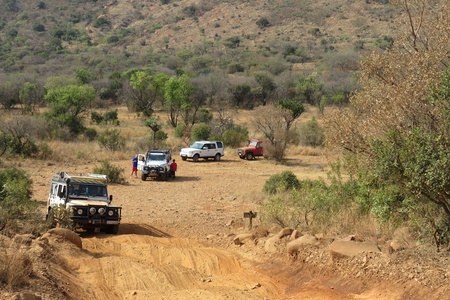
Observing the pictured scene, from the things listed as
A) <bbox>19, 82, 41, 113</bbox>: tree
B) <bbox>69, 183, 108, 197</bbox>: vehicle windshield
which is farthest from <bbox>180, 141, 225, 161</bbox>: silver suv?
<bbox>19, 82, 41, 113</bbox>: tree

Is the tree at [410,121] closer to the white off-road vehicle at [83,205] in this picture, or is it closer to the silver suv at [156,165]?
the white off-road vehicle at [83,205]

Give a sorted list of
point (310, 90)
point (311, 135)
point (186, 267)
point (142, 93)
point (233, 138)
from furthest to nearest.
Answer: point (310, 90) < point (142, 93) < point (311, 135) < point (233, 138) < point (186, 267)

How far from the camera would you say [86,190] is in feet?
59.1

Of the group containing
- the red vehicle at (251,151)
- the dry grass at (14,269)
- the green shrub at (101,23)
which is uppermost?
the green shrub at (101,23)

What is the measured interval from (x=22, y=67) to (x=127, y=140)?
54.1 meters

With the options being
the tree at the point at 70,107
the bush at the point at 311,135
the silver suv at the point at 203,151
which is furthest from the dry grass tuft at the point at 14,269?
the bush at the point at 311,135

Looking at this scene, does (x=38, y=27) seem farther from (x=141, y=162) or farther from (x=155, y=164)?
(x=155, y=164)

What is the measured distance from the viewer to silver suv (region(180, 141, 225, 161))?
41.1m

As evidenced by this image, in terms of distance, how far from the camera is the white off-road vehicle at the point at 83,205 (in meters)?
16.4

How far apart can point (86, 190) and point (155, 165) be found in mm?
13811

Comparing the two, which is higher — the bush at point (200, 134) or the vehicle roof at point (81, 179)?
the vehicle roof at point (81, 179)

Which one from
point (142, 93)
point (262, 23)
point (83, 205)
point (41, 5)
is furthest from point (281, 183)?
point (41, 5)

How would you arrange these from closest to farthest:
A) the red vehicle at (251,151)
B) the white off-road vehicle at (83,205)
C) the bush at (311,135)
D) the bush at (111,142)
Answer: the white off-road vehicle at (83,205) < the bush at (111,142) < the red vehicle at (251,151) < the bush at (311,135)

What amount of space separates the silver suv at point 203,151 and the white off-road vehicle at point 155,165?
7899 millimetres
